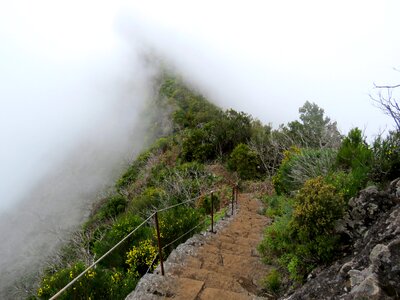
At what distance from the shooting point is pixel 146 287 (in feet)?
17.1

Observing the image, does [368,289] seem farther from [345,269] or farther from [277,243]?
[277,243]

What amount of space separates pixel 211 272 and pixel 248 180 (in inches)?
507

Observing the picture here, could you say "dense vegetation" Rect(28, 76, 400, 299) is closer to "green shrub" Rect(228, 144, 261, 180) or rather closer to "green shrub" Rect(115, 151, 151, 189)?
"green shrub" Rect(228, 144, 261, 180)

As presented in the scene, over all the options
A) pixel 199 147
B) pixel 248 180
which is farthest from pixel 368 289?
pixel 199 147

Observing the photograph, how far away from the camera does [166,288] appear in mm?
5238

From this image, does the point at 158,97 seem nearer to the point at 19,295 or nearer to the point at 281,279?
the point at 19,295

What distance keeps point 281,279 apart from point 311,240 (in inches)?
38.4

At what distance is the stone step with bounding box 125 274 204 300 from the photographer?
5008 mm

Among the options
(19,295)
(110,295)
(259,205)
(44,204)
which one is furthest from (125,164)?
(110,295)

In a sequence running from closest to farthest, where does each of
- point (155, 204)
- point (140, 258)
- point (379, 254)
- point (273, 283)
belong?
1. point (379, 254)
2. point (273, 283)
3. point (140, 258)
4. point (155, 204)

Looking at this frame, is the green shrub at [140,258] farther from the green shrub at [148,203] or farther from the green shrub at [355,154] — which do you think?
the green shrub at [148,203]

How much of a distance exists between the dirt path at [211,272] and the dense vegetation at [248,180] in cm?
41

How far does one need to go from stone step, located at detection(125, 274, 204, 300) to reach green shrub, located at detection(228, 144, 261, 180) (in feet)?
44.1

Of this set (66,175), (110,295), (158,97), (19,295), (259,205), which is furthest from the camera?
(158,97)
